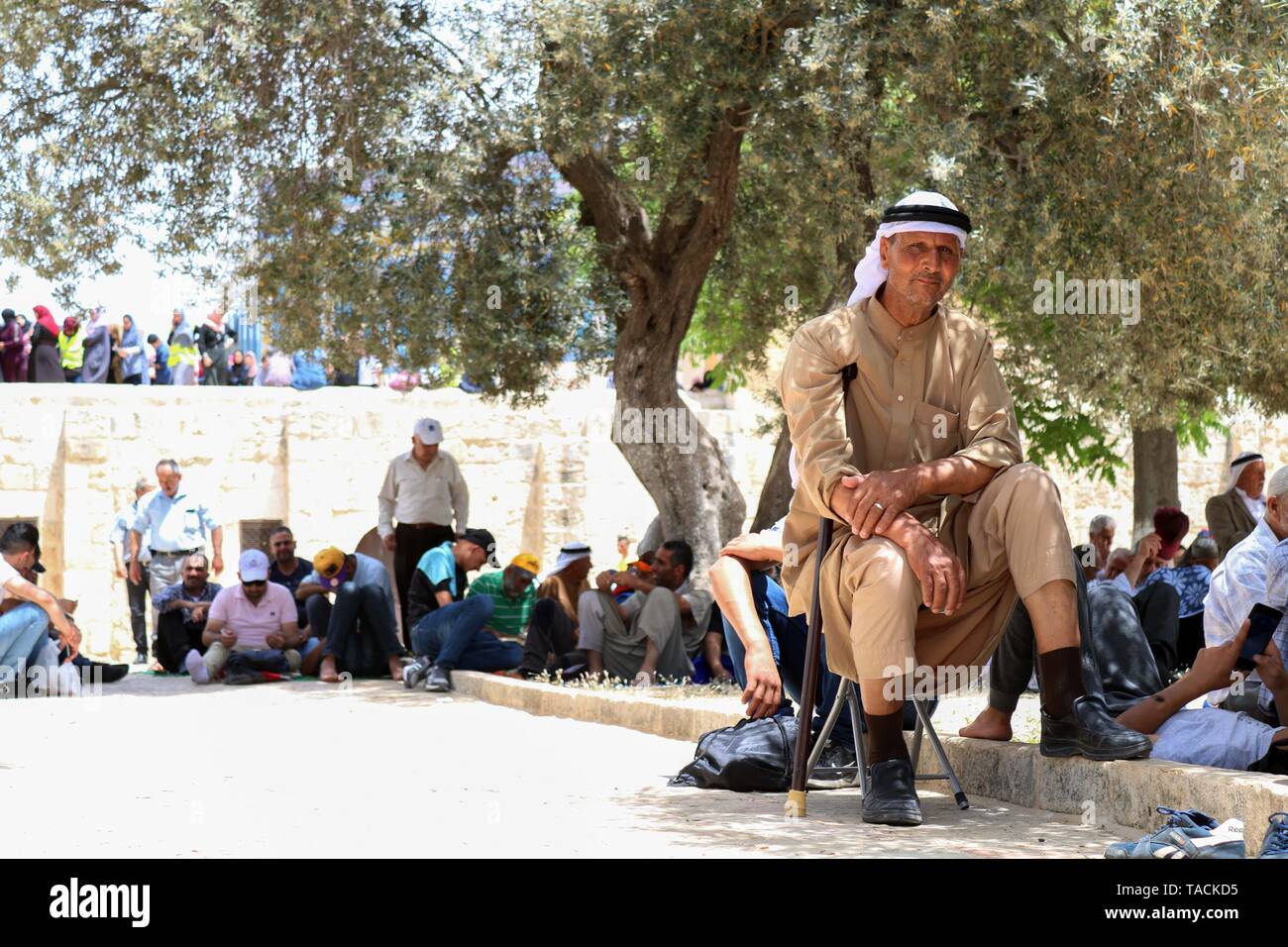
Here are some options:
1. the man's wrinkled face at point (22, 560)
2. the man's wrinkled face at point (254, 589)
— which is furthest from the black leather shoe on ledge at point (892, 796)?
the man's wrinkled face at point (254, 589)

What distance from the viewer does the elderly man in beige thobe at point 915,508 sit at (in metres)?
4.52

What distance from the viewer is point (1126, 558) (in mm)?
10820

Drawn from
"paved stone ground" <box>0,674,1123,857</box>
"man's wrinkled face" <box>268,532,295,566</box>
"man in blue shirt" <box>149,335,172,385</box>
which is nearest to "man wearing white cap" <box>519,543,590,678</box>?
"paved stone ground" <box>0,674,1123,857</box>

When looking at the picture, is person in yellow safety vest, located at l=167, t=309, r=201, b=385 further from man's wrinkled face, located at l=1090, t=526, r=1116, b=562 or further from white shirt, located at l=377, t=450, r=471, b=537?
man's wrinkled face, located at l=1090, t=526, r=1116, b=562

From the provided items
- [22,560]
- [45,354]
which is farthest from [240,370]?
[22,560]

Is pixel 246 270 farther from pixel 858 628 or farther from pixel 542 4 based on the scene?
pixel 858 628

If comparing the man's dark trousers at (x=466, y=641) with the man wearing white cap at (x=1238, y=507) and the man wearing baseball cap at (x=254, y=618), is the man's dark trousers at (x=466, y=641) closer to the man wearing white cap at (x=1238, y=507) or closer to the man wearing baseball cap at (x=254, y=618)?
the man wearing baseball cap at (x=254, y=618)

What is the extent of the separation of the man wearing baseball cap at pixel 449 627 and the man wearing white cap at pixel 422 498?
94 centimetres

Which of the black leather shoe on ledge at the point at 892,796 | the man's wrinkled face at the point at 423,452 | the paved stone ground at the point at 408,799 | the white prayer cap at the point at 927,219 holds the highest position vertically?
the white prayer cap at the point at 927,219

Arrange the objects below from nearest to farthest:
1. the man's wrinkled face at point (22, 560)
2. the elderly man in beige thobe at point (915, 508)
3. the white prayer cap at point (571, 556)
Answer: the elderly man in beige thobe at point (915, 508) → the man's wrinkled face at point (22, 560) → the white prayer cap at point (571, 556)

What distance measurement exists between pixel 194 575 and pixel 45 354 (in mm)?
9290

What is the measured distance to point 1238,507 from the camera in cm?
1105

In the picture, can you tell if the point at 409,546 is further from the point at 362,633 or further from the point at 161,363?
the point at 161,363

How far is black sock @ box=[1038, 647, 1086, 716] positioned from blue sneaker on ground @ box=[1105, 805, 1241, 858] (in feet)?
2.29
